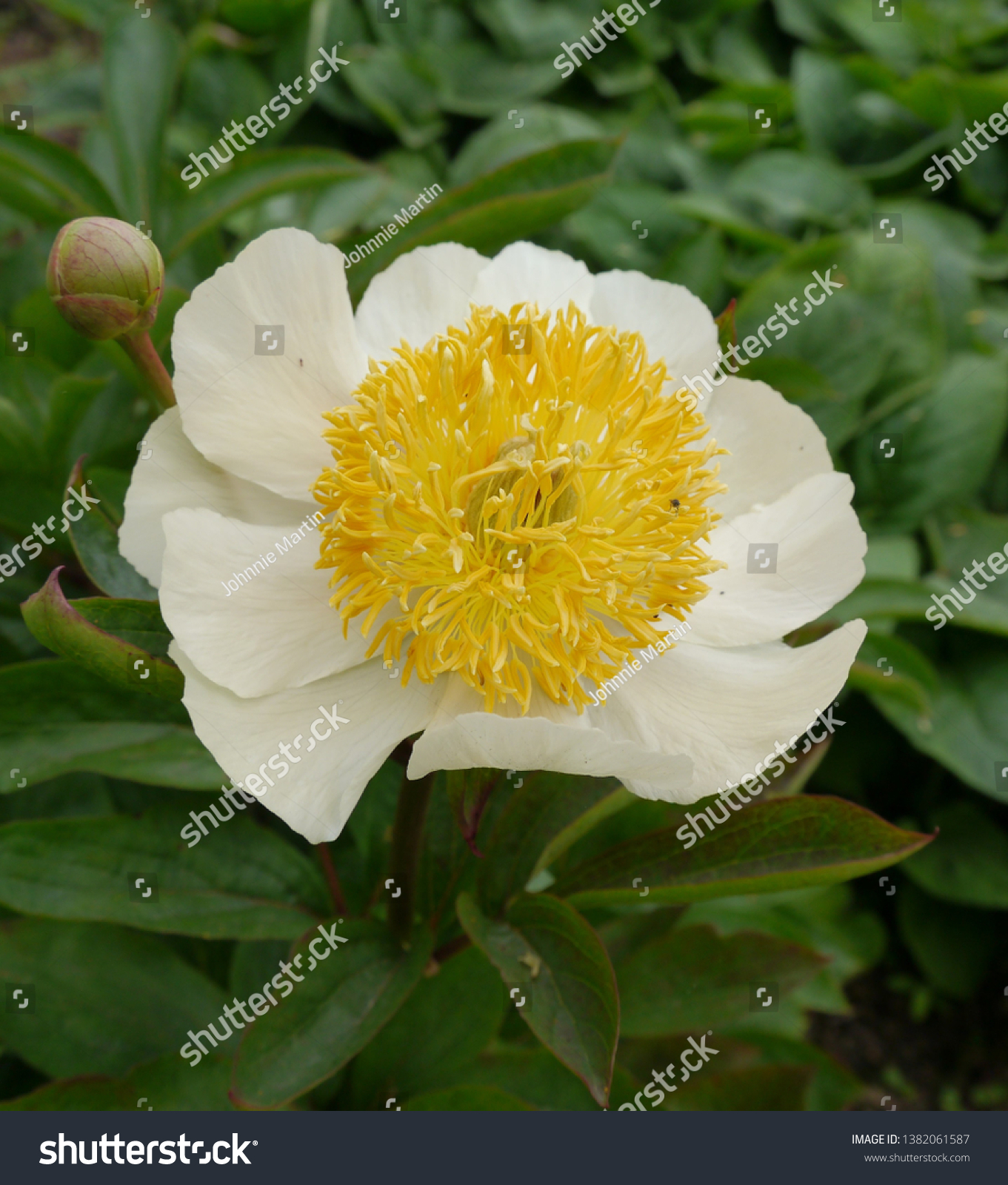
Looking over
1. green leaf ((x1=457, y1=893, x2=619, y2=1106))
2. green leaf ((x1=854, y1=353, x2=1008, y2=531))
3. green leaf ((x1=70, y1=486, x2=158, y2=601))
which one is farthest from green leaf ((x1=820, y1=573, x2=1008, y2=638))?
green leaf ((x1=70, y1=486, x2=158, y2=601))

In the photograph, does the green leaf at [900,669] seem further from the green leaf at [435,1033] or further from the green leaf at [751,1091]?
the green leaf at [435,1033]

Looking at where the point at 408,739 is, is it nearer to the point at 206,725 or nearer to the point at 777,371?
the point at 206,725

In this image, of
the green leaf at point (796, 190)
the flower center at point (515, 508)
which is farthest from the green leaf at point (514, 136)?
the flower center at point (515, 508)

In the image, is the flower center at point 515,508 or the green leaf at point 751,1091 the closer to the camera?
the flower center at point 515,508

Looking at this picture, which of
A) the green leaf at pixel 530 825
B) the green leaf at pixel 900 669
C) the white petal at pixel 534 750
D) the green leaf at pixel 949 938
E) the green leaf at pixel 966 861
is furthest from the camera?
the green leaf at pixel 949 938

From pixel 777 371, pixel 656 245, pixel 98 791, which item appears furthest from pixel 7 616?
pixel 656 245

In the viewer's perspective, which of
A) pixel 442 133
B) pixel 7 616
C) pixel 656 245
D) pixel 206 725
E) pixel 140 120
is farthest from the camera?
pixel 442 133

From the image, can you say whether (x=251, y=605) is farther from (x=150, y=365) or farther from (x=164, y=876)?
(x=164, y=876)

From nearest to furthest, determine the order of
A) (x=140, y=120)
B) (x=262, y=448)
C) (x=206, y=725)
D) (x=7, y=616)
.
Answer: (x=206, y=725), (x=262, y=448), (x=7, y=616), (x=140, y=120)
